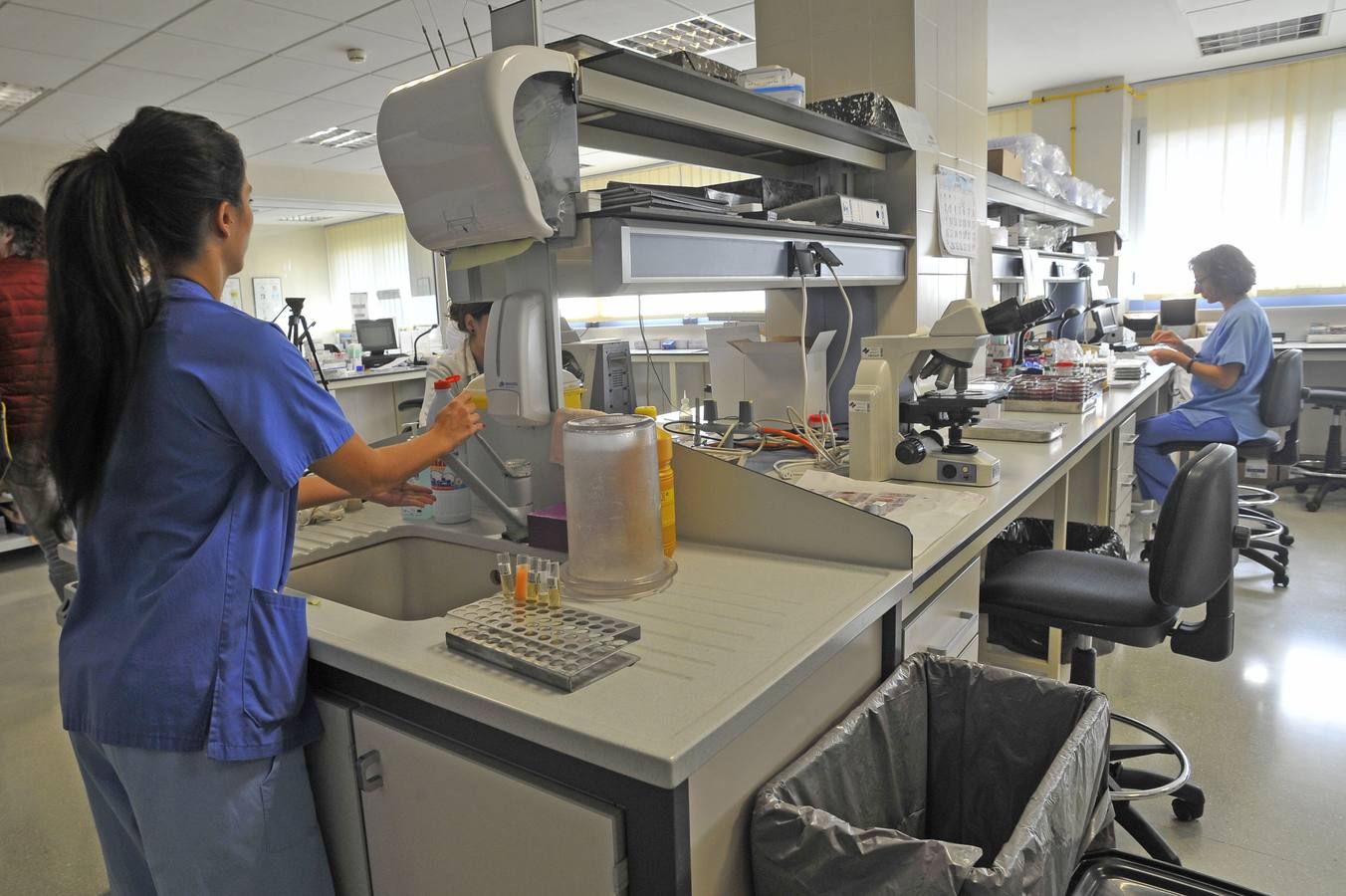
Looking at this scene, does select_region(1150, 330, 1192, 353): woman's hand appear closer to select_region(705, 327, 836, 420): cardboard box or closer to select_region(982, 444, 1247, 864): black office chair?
select_region(705, 327, 836, 420): cardboard box

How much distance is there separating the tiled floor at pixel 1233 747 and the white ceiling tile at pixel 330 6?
3.05 metres

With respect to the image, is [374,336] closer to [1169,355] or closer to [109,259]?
[1169,355]

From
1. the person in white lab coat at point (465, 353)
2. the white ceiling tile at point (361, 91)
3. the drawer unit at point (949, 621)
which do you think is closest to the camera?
the drawer unit at point (949, 621)

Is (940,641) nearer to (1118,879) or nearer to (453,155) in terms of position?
(1118,879)

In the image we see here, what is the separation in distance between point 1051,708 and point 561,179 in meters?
1.14

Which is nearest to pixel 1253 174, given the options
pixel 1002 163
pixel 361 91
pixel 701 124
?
pixel 1002 163

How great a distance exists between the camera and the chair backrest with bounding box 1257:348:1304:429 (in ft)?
11.5

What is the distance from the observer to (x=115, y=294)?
0.95m

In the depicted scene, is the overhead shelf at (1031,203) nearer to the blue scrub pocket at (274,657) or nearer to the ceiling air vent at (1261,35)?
the ceiling air vent at (1261,35)

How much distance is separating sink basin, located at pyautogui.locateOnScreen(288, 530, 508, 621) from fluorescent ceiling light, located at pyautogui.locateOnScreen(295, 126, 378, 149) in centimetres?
617

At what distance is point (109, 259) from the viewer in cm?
95

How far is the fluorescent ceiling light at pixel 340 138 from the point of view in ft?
22.6

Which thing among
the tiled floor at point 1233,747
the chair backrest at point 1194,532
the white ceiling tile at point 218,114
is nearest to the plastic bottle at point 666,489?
the chair backrest at point 1194,532

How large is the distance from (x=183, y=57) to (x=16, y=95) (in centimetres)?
168
